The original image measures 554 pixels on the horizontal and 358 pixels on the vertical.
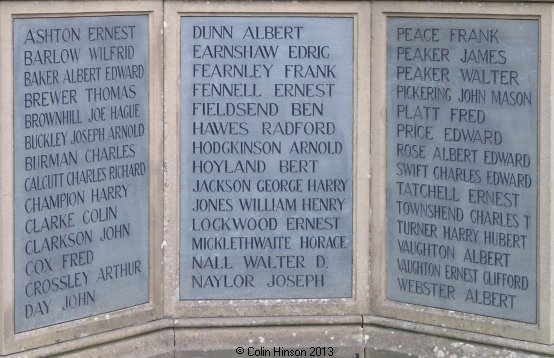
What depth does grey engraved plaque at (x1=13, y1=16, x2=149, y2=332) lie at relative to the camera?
7.98m

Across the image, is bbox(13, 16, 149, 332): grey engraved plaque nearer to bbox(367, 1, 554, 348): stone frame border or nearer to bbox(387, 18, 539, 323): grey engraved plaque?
bbox(367, 1, 554, 348): stone frame border

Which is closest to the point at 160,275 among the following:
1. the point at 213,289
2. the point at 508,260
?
the point at 213,289

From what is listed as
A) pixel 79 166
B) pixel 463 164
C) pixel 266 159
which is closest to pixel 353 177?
pixel 266 159

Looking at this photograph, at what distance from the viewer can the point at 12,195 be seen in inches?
312

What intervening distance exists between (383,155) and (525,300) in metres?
1.20

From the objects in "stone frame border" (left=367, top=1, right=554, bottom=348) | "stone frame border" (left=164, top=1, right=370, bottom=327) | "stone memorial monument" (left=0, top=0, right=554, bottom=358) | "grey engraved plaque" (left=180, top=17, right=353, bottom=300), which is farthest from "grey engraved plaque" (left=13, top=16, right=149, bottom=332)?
"stone frame border" (left=367, top=1, right=554, bottom=348)

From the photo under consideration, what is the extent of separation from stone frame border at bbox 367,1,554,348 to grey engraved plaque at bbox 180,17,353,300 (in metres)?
0.16

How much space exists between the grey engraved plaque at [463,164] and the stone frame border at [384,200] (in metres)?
0.04

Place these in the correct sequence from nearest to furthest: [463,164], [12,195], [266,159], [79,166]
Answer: [12,195], [79,166], [463,164], [266,159]

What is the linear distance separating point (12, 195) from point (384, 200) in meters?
2.22

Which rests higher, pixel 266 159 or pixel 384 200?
pixel 266 159

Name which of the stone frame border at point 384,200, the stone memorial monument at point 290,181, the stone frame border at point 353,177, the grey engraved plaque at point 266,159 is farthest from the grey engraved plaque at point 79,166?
the stone frame border at point 384,200

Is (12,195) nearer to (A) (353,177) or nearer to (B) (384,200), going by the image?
(A) (353,177)

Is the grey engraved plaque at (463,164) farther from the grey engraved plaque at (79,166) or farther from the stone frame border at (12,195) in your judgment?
the grey engraved plaque at (79,166)
